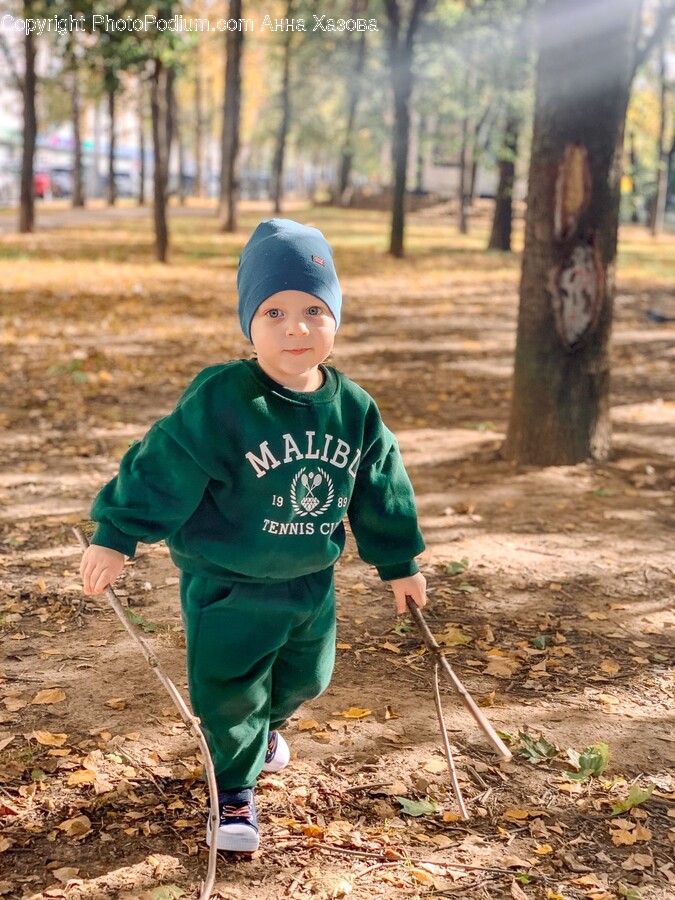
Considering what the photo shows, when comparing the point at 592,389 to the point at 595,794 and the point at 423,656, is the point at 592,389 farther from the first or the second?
the point at 595,794

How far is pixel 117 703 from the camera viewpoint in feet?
11.4

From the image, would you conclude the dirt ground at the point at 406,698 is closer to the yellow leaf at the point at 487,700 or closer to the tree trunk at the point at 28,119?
the yellow leaf at the point at 487,700

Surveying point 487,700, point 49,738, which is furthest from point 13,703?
point 487,700

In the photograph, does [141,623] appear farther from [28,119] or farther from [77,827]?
[28,119]

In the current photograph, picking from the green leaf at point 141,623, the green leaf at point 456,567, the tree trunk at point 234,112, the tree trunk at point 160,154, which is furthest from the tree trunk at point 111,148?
the green leaf at point 141,623

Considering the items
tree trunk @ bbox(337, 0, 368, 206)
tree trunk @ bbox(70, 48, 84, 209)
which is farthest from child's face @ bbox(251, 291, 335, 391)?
tree trunk @ bbox(70, 48, 84, 209)

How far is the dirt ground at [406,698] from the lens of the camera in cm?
271

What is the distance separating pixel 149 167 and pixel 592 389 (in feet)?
280

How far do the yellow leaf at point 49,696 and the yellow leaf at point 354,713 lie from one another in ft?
3.10

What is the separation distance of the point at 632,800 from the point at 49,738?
178 cm

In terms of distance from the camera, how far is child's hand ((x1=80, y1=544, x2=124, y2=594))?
8.16 feet

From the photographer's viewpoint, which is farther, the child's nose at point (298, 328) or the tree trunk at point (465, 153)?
the tree trunk at point (465, 153)

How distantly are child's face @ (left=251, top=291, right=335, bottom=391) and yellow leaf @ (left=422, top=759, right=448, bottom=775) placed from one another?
52.4 inches

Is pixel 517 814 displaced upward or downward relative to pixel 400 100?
downward
